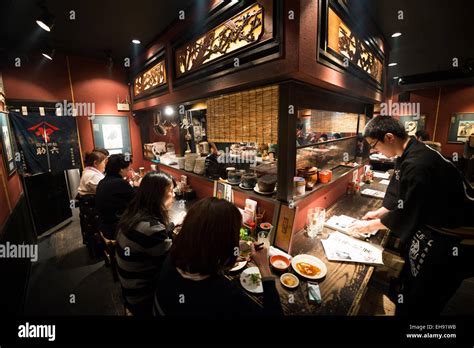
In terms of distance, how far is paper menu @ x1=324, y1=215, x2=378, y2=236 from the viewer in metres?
2.48

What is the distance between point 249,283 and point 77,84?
19.5ft

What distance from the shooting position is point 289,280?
1.72m

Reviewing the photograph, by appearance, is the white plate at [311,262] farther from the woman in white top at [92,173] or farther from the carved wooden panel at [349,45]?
the woman in white top at [92,173]

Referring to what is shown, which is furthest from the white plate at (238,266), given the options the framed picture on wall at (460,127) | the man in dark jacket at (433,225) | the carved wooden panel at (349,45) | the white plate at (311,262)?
the framed picture on wall at (460,127)

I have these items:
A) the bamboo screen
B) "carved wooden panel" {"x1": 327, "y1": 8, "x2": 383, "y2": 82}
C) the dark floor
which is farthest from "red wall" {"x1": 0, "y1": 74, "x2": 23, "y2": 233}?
"carved wooden panel" {"x1": 327, "y1": 8, "x2": 383, "y2": 82}

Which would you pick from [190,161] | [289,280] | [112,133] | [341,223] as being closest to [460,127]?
[341,223]

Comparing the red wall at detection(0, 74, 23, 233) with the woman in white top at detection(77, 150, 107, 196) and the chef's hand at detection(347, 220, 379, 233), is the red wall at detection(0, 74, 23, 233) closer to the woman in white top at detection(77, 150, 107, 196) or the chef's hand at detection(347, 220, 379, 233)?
the woman in white top at detection(77, 150, 107, 196)

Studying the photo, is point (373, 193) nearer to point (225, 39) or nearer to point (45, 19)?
point (225, 39)

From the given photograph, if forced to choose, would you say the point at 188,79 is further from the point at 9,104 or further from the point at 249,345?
the point at 9,104

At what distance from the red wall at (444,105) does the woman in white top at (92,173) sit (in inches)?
447

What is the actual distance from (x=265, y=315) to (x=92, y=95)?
6.13 metres

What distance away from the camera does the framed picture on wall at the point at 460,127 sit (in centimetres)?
734

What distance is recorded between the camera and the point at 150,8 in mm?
2893

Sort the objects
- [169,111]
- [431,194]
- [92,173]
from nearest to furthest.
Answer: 1. [431,194]
2. [92,173]
3. [169,111]
